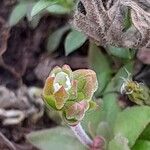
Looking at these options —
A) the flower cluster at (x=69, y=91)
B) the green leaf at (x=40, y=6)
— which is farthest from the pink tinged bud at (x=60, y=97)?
the green leaf at (x=40, y=6)

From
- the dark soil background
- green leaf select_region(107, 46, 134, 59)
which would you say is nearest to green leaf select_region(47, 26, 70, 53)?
the dark soil background

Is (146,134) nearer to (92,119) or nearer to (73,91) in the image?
(92,119)

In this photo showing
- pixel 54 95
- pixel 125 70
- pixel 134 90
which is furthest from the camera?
pixel 125 70

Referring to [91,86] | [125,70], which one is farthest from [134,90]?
[91,86]

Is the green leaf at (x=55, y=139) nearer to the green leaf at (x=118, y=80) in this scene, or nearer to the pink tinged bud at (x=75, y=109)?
the green leaf at (x=118, y=80)

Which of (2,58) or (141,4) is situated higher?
(141,4)

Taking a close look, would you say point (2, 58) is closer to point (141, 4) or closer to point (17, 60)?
point (17, 60)
